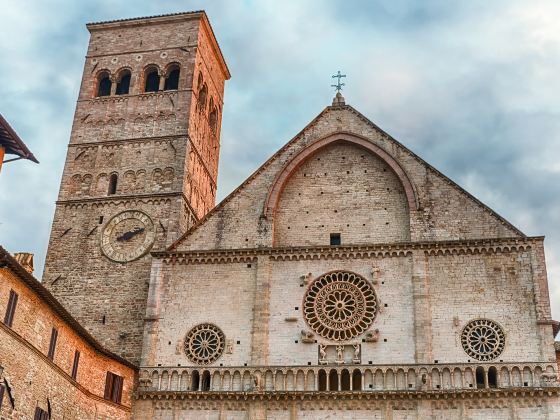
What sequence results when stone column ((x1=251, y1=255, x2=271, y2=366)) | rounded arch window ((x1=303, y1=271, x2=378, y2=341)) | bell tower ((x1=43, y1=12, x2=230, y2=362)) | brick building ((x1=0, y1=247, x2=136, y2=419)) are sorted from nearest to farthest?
brick building ((x1=0, y1=247, x2=136, y2=419))
stone column ((x1=251, y1=255, x2=271, y2=366))
rounded arch window ((x1=303, y1=271, x2=378, y2=341))
bell tower ((x1=43, y1=12, x2=230, y2=362))

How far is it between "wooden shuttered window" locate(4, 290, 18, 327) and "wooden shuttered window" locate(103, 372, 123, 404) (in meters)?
6.13

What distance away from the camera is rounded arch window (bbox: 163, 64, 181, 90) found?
115 feet

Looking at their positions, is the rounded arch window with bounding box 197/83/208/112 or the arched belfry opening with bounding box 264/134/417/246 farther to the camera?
the rounded arch window with bounding box 197/83/208/112

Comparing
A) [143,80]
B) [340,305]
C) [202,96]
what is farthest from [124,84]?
[340,305]

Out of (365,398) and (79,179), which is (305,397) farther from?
(79,179)

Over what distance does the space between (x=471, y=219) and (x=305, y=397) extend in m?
9.17

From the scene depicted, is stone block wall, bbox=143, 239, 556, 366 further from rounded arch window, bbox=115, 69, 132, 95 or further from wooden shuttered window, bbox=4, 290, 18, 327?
rounded arch window, bbox=115, 69, 132, 95

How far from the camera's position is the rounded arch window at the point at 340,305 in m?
26.4

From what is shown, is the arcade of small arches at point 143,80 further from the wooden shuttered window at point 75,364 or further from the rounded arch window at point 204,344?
the wooden shuttered window at point 75,364

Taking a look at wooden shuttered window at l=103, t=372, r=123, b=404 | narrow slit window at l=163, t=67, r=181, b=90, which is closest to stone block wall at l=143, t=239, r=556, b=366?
wooden shuttered window at l=103, t=372, r=123, b=404

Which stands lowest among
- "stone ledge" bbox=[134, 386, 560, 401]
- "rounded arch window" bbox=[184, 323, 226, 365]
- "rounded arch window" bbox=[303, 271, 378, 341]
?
"stone ledge" bbox=[134, 386, 560, 401]

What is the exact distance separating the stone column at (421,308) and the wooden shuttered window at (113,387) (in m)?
10.5

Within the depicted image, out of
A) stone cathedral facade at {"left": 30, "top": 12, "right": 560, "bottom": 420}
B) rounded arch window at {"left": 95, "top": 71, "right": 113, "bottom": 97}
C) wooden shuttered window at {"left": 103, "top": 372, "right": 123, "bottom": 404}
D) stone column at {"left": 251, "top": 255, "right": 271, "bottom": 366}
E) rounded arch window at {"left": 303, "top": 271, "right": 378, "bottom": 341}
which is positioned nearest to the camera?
stone cathedral facade at {"left": 30, "top": 12, "right": 560, "bottom": 420}

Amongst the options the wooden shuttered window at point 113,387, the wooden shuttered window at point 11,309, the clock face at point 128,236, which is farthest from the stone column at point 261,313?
the wooden shuttered window at point 11,309
